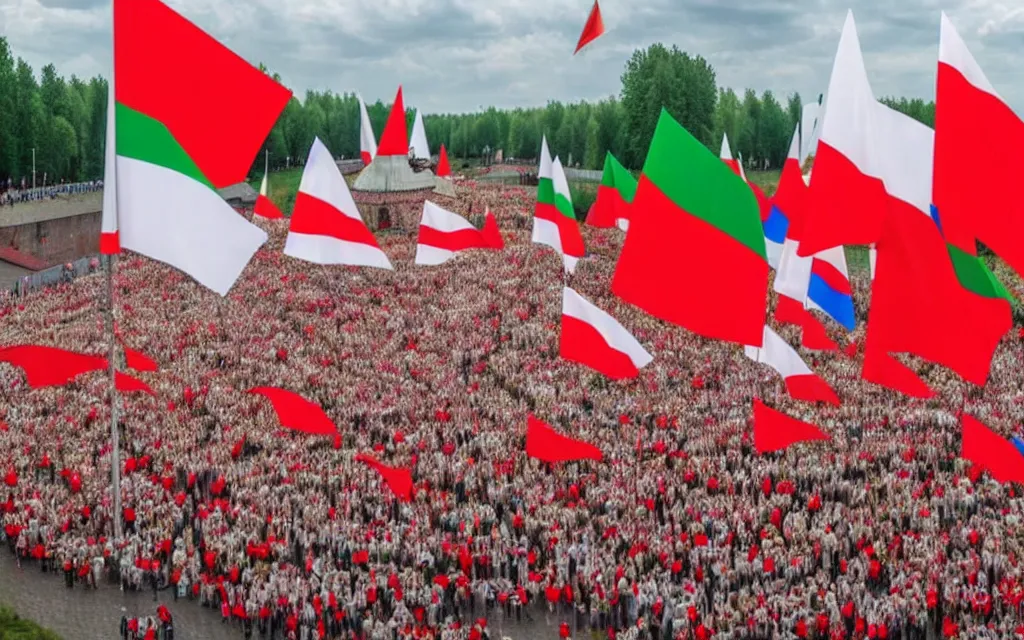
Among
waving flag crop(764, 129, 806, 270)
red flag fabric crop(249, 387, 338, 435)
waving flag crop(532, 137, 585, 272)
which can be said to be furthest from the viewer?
waving flag crop(532, 137, 585, 272)

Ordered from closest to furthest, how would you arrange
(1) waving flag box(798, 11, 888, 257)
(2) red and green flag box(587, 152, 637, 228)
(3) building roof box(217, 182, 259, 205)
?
(1) waving flag box(798, 11, 888, 257)
(2) red and green flag box(587, 152, 637, 228)
(3) building roof box(217, 182, 259, 205)

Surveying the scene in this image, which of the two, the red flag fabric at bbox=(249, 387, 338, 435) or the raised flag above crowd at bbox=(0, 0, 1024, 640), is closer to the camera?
the raised flag above crowd at bbox=(0, 0, 1024, 640)

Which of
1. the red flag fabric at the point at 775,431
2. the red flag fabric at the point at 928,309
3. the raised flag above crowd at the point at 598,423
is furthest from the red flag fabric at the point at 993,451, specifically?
the red flag fabric at the point at 775,431

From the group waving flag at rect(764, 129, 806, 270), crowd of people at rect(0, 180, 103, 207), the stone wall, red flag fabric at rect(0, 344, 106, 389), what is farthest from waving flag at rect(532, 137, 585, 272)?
crowd of people at rect(0, 180, 103, 207)

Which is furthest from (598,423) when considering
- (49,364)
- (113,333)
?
(49,364)

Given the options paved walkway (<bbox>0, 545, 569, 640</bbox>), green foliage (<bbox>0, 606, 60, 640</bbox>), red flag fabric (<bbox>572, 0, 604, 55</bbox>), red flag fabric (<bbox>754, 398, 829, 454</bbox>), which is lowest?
paved walkway (<bbox>0, 545, 569, 640</bbox>)

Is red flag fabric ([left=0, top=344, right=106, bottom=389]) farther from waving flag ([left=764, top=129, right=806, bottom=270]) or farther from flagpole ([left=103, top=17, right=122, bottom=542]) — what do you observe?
waving flag ([left=764, top=129, right=806, bottom=270])
